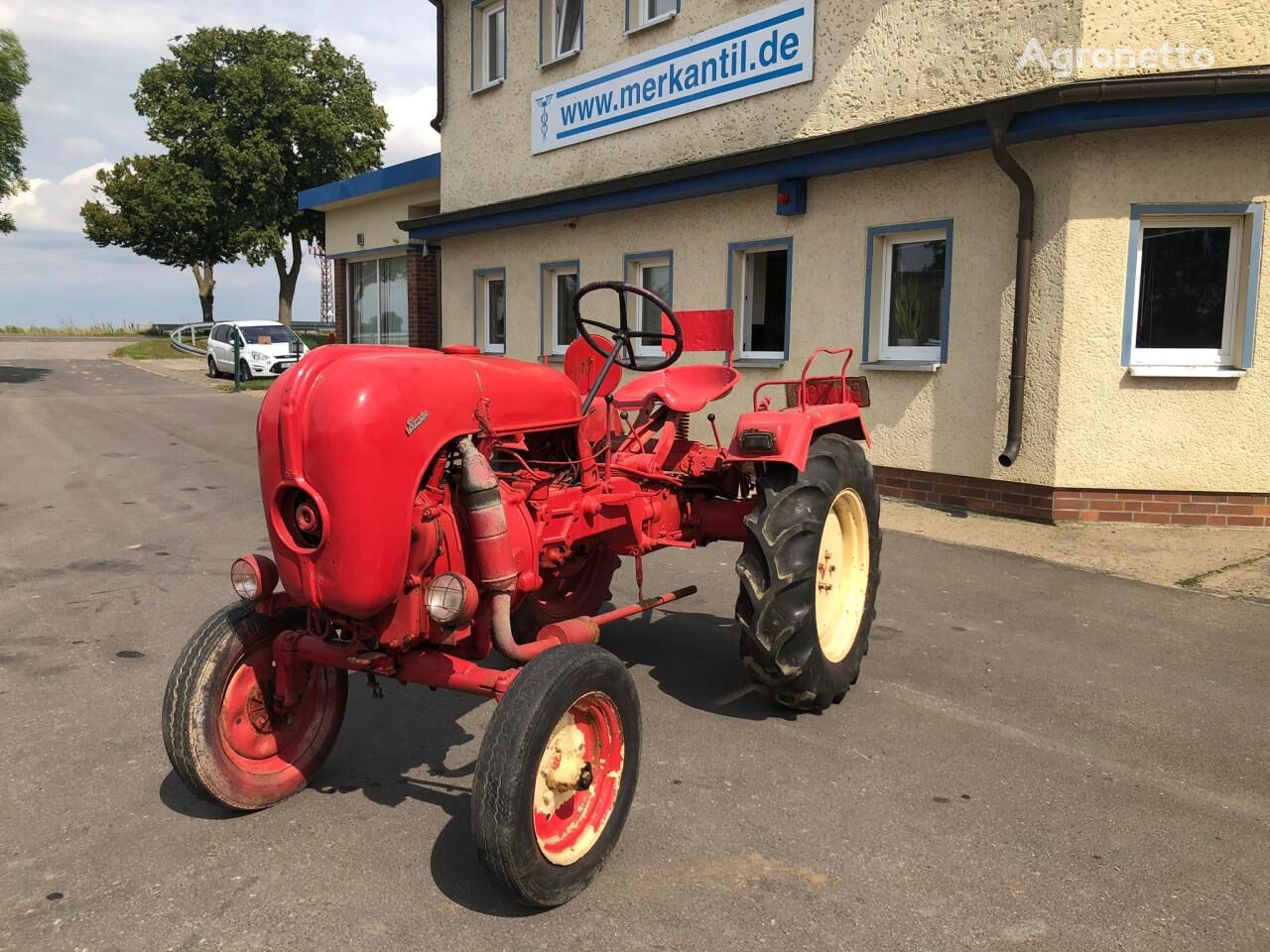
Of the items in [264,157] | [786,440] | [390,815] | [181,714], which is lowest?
[390,815]

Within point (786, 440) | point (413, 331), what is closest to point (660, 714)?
point (786, 440)

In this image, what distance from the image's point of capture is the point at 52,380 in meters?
22.6

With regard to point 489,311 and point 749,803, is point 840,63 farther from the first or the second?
point 749,803

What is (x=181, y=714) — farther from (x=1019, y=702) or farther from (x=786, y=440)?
(x=1019, y=702)

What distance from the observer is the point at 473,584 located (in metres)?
2.96

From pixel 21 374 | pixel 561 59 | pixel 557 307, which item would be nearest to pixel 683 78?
pixel 561 59

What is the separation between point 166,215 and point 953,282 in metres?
33.9

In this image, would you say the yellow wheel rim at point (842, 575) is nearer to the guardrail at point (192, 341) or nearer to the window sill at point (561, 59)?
the window sill at point (561, 59)

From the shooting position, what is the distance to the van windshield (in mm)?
23781

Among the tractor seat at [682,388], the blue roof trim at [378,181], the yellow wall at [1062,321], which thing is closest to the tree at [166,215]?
the blue roof trim at [378,181]

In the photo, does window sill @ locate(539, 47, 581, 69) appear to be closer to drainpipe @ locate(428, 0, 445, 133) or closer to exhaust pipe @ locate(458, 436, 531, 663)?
drainpipe @ locate(428, 0, 445, 133)

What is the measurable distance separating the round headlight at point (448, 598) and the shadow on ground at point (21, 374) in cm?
2327

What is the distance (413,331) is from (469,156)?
153 inches

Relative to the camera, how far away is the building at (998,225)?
24.4ft
